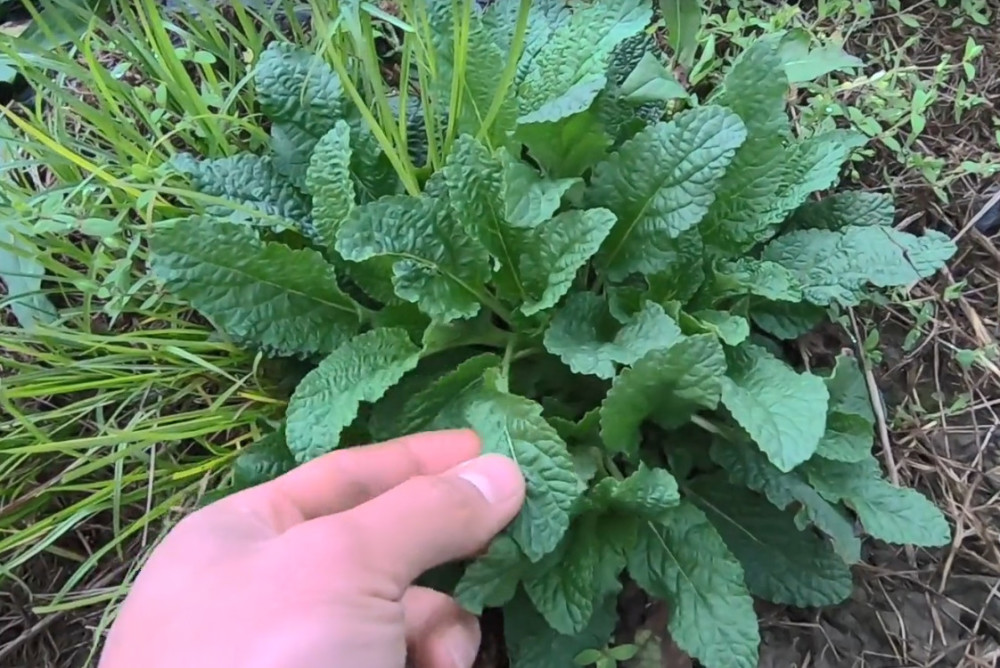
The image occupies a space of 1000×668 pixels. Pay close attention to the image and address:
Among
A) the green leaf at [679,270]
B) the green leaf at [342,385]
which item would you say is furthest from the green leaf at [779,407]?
the green leaf at [342,385]

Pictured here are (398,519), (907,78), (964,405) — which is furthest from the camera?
(907,78)

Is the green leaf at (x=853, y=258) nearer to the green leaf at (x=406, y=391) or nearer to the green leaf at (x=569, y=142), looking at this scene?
the green leaf at (x=569, y=142)

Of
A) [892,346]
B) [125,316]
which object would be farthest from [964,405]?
[125,316]

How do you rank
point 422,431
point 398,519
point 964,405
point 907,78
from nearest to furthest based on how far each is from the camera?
1. point 398,519
2. point 422,431
3. point 964,405
4. point 907,78

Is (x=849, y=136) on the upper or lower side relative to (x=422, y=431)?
upper

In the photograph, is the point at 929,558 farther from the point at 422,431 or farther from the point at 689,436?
the point at 422,431

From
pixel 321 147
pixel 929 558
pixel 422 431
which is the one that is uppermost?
pixel 321 147

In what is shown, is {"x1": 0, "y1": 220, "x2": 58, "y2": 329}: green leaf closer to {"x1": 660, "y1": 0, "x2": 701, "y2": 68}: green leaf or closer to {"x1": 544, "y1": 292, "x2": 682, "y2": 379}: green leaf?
{"x1": 544, "y1": 292, "x2": 682, "y2": 379}: green leaf
